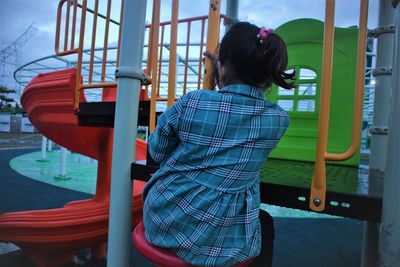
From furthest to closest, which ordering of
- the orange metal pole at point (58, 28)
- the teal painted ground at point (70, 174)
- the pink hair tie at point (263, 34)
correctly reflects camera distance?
the teal painted ground at point (70, 174) → the orange metal pole at point (58, 28) → the pink hair tie at point (263, 34)

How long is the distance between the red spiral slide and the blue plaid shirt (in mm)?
1194

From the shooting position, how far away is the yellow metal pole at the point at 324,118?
1.02 m

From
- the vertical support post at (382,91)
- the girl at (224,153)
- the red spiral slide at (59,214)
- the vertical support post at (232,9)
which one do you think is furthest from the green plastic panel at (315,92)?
the girl at (224,153)

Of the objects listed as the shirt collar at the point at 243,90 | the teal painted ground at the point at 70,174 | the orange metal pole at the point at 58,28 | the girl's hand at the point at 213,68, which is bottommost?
the teal painted ground at the point at 70,174

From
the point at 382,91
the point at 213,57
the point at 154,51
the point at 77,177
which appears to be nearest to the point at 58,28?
the point at 154,51

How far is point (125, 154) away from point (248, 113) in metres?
0.60

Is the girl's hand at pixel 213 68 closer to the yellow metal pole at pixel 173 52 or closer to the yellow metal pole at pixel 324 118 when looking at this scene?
the yellow metal pole at pixel 173 52

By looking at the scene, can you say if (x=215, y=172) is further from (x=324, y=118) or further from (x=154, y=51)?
(x=154, y=51)

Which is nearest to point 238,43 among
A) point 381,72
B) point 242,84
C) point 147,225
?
point 242,84

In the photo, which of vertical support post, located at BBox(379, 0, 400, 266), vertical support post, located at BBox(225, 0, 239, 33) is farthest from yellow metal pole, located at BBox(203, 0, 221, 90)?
vertical support post, located at BBox(225, 0, 239, 33)

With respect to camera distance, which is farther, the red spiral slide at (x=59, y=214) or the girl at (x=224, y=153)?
the red spiral slide at (x=59, y=214)

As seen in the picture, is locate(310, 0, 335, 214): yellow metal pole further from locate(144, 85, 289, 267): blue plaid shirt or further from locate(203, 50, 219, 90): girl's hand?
locate(203, 50, 219, 90): girl's hand

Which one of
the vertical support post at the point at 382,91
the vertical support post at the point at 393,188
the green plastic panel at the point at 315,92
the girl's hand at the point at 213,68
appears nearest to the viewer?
the vertical support post at the point at 393,188

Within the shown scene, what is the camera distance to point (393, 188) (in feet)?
2.81
